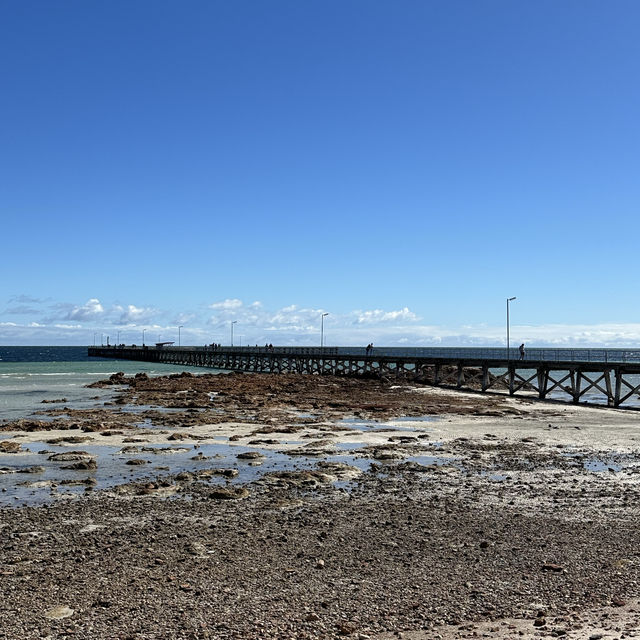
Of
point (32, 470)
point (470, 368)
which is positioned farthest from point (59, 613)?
point (470, 368)

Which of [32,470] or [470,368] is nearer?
[32,470]

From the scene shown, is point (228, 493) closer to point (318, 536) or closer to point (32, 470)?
point (318, 536)

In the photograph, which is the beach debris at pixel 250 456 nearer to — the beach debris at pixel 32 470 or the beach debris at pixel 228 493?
the beach debris at pixel 228 493

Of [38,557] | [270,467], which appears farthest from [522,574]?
[270,467]

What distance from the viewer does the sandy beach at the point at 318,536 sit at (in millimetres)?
7770

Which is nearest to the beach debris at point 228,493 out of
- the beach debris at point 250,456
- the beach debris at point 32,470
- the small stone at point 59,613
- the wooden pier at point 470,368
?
the beach debris at point 250,456

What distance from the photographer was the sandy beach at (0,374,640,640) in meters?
7.77

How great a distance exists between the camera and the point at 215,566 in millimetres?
9578

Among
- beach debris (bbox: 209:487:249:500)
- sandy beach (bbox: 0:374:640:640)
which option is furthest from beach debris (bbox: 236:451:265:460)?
beach debris (bbox: 209:487:249:500)

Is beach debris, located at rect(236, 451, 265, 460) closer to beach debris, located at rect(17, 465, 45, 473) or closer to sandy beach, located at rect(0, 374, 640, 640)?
sandy beach, located at rect(0, 374, 640, 640)

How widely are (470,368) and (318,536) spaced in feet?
195

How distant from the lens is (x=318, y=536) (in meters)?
11.1

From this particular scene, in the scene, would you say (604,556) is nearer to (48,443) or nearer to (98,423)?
(48,443)

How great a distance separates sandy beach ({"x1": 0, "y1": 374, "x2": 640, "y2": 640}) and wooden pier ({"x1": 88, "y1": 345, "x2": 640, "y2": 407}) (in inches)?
721
